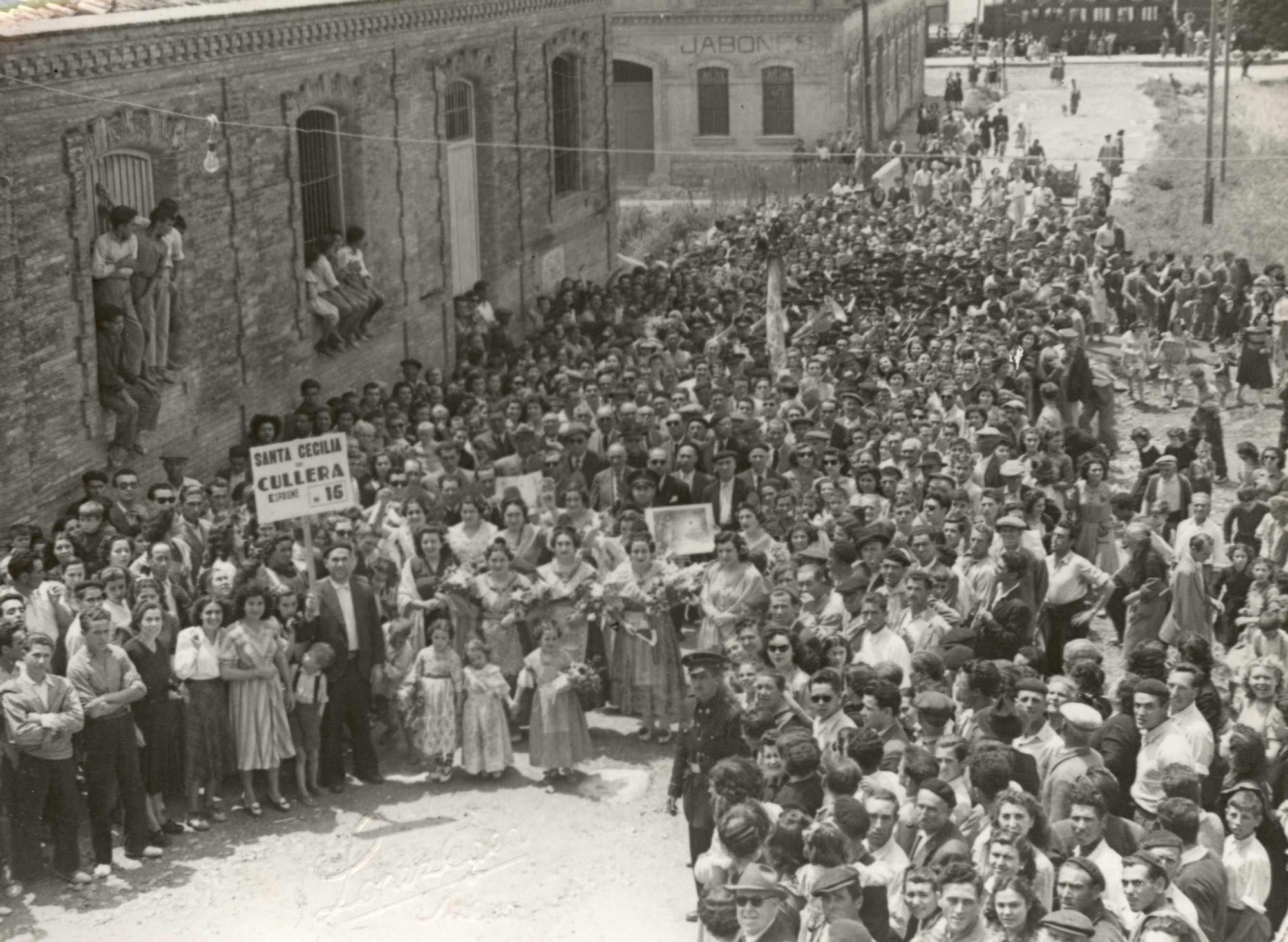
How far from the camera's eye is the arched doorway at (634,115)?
48.1m

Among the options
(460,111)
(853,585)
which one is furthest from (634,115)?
(853,585)

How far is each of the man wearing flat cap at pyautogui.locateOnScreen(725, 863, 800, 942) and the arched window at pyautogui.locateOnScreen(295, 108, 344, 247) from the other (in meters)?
13.9

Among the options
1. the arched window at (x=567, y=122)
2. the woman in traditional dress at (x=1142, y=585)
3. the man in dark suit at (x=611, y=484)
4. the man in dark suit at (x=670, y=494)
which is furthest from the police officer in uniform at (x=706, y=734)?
the arched window at (x=567, y=122)

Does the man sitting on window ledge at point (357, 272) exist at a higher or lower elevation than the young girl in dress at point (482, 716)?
higher

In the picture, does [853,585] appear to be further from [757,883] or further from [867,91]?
[867,91]

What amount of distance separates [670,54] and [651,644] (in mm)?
36069

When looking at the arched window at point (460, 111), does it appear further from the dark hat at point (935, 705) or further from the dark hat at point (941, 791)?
the dark hat at point (941, 791)

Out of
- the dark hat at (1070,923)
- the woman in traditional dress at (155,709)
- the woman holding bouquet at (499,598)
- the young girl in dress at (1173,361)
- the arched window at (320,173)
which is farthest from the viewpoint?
the young girl in dress at (1173,361)

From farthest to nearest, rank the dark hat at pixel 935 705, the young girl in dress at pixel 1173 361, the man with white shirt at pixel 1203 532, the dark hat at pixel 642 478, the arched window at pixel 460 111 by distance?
the young girl in dress at pixel 1173 361, the arched window at pixel 460 111, the dark hat at pixel 642 478, the man with white shirt at pixel 1203 532, the dark hat at pixel 935 705

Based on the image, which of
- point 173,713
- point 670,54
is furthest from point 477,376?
point 670,54

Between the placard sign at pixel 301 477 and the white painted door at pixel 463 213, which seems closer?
the placard sign at pixel 301 477

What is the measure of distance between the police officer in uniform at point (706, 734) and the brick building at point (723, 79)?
121ft

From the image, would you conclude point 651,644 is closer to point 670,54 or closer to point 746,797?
point 746,797

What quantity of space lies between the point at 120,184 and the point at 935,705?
409 inches
